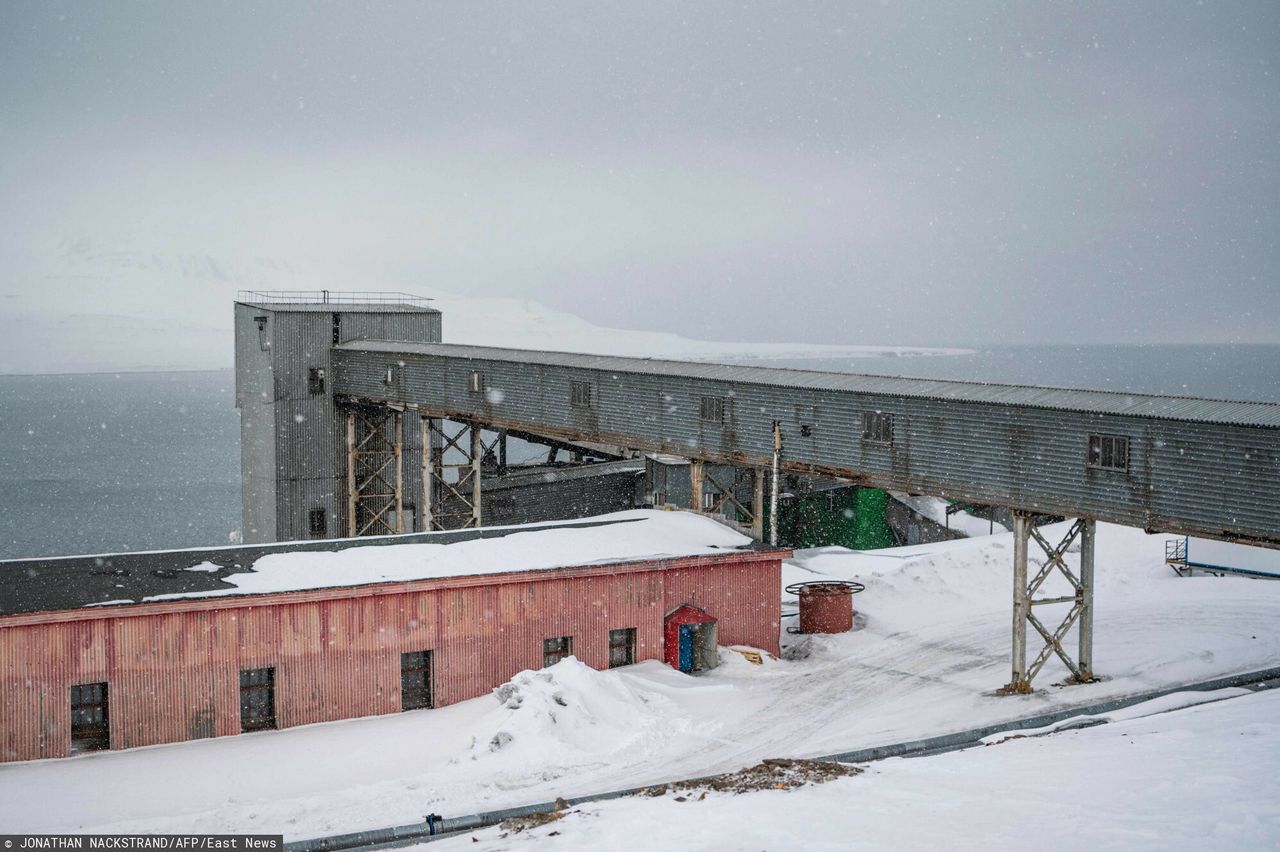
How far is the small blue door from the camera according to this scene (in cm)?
3080

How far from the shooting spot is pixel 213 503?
11125 centimetres

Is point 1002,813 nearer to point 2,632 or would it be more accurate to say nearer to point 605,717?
point 605,717

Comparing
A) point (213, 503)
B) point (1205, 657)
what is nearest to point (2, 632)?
point (1205, 657)

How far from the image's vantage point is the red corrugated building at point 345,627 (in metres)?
23.9

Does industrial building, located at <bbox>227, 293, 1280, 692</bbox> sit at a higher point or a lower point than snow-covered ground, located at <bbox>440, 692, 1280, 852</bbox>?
higher

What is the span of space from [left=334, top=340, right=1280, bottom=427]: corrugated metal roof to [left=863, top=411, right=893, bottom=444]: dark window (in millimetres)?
598

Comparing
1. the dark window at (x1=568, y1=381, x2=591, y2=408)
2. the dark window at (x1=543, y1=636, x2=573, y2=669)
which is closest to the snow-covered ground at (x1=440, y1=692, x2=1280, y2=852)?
the dark window at (x1=543, y1=636, x2=573, y2=669)

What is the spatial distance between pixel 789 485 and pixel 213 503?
73716 mm

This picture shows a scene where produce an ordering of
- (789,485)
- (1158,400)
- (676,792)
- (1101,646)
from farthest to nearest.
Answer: (789,485), (1101,646), (1158,400), (676,792)

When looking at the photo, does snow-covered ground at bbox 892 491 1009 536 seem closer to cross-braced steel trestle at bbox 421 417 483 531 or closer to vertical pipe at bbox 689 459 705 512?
Answer: cross-braced steel trestle at bbox 421 417 483 531

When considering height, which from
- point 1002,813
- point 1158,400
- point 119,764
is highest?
point 1158,400

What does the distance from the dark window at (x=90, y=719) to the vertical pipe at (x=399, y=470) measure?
77.6 ft

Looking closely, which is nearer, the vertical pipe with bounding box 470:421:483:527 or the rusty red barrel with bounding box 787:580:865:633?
the rusty red barrel with bounding box 787:580:865:633

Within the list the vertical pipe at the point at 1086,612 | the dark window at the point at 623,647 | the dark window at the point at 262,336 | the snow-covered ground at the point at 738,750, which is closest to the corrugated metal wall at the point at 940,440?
the vertical pipe at the point at 1086,612
